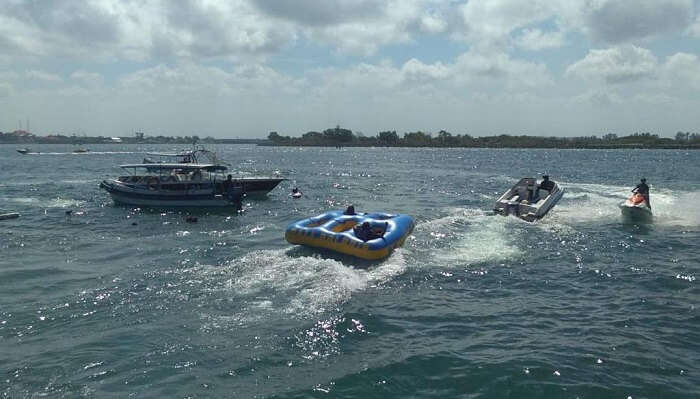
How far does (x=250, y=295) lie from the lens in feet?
42.6

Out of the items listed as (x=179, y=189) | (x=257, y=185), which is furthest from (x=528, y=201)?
(x=179, y=189)

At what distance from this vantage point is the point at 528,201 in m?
27.1

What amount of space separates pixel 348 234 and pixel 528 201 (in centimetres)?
1425

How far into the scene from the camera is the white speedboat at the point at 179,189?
1209 inches

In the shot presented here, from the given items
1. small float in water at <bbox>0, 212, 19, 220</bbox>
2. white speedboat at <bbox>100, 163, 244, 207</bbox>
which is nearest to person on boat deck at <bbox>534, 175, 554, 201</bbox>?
white speedboat at <bbox>100, 163, 244, 207</bbox>

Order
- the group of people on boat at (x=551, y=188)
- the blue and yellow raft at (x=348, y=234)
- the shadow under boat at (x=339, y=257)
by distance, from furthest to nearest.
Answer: the group of people on boat at (x=551, y=188), the shadow under boat at (x=339, y=257), the blue and yellow raft at (x=348, y=234)

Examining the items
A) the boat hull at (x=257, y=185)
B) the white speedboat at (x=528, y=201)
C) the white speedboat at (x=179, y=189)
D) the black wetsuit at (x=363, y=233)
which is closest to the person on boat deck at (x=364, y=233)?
the black wetsuit at (x=363, y=233)

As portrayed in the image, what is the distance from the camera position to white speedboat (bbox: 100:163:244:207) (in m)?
30.7

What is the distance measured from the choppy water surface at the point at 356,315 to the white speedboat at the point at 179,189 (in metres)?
7.99

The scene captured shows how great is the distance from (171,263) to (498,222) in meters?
14.5

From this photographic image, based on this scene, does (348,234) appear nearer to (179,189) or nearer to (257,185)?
(179,189)

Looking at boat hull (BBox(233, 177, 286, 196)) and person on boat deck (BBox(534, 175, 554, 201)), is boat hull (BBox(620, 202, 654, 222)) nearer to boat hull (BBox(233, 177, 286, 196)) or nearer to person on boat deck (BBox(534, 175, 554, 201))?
person on boat deck (BBox(534, 175, 554, 201))

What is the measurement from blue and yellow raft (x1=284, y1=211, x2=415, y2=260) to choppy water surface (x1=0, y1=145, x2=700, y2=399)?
45cm

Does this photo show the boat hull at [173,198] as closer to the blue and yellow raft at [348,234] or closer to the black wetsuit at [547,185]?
the blue and yellow raft at [348,234]
